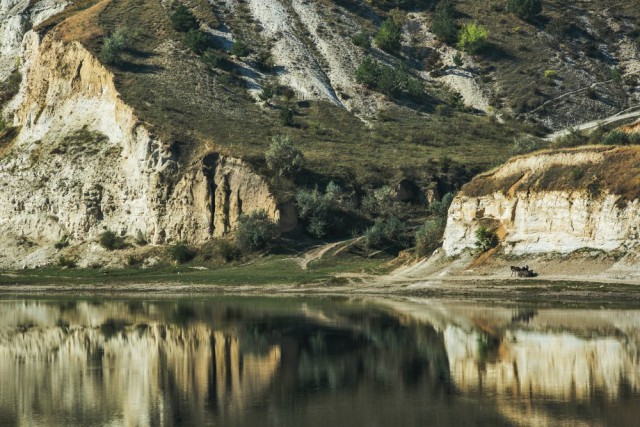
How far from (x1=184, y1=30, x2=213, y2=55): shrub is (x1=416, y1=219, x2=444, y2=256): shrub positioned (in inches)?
1938

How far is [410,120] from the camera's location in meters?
116

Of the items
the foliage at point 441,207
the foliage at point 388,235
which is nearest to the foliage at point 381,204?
the foliage at point 441,207

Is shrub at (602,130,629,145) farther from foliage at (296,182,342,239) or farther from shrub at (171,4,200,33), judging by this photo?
shrub at (171,4,200,33)

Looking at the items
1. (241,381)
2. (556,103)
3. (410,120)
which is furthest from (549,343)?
(556,103)

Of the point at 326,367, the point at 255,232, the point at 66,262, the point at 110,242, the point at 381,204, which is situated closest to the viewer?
the point at 326,367

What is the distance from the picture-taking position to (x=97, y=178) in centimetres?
9756

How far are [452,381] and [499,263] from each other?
34176 mm

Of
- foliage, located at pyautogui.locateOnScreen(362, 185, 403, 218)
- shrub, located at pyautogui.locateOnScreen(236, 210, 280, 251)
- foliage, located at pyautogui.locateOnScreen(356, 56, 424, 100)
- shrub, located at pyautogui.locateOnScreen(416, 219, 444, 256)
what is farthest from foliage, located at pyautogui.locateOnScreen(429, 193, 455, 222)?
foliage, located at pyautogui.locateOnScreen(356, 56, 424, 100)

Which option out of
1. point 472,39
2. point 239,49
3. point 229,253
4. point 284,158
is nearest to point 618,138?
point 284,158

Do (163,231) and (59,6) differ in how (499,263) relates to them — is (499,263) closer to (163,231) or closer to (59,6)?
(163,231)

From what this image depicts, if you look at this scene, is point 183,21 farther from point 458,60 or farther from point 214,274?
point 214,274

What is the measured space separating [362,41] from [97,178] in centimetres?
4480

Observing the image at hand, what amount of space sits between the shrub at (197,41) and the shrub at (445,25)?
33.4m

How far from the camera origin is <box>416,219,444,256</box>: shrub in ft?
249
